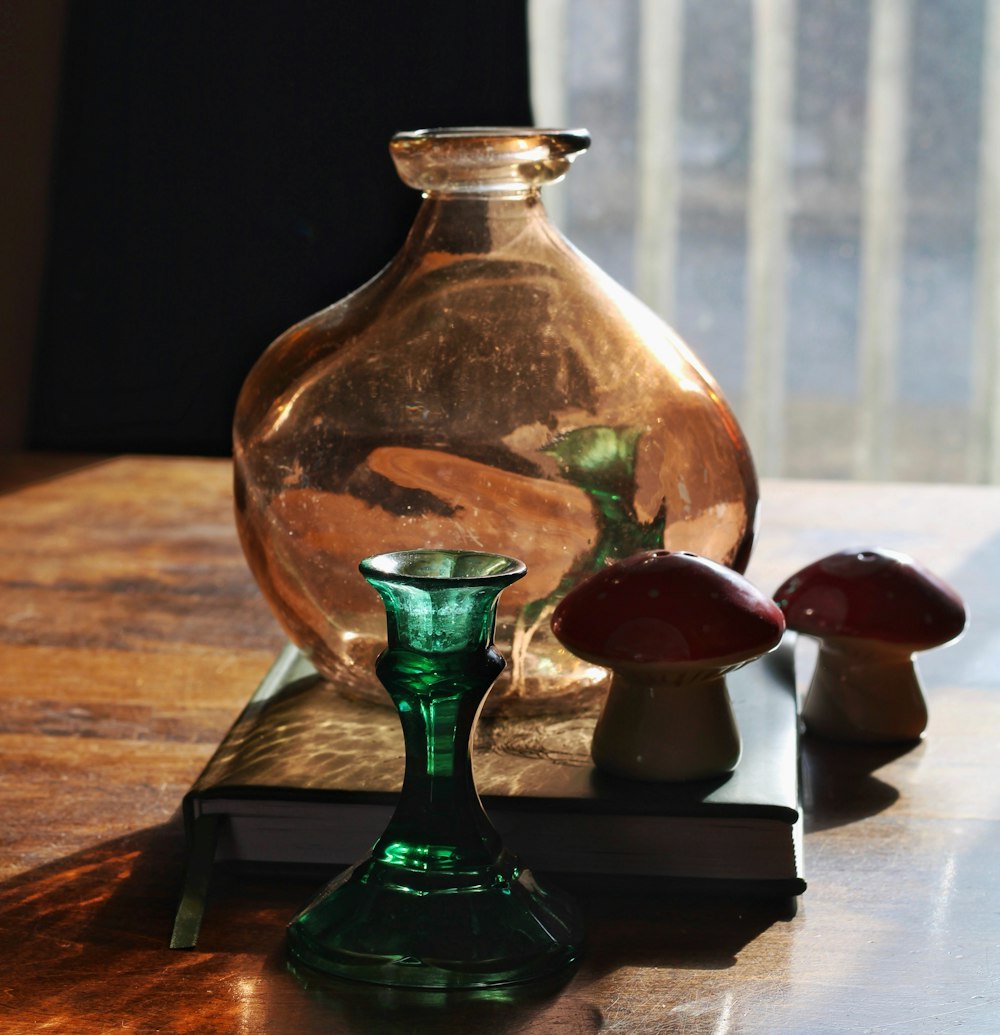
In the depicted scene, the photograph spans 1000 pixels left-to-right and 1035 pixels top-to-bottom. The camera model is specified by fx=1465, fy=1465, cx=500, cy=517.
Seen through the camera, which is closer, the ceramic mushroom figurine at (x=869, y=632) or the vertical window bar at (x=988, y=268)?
the ceramic mushroom figurine at (x=869, y=632)

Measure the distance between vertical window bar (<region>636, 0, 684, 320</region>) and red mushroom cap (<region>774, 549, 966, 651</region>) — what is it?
2.31 m

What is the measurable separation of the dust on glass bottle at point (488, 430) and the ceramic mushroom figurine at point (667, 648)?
2.5 inches

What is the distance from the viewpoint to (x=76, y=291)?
7.95ft

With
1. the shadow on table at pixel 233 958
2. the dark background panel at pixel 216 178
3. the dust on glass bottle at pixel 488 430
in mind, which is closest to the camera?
the shadow on table at pixel 233 958

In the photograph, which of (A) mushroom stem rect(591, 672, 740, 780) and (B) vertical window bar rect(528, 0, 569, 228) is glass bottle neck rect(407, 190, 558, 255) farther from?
(B) vertical window bar rect(528, 0, 569, 228)

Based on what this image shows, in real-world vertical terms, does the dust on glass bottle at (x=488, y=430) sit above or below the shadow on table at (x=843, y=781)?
above

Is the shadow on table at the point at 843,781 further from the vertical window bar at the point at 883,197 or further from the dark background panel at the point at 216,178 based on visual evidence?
the vertical window bar at the point at 883,197

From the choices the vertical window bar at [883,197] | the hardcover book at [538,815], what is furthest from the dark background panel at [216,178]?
the hardcover book at [538,815]

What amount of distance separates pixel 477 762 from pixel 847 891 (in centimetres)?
13

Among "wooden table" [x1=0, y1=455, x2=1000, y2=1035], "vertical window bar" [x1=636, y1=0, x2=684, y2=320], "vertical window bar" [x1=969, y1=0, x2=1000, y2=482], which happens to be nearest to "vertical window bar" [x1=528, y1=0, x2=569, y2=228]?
"vertical window bar" [x1=636, y1=0, x2=684, y2=320]

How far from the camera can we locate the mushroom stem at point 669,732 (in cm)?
50

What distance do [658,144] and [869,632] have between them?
2.43m

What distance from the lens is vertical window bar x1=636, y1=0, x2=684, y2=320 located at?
2891mm

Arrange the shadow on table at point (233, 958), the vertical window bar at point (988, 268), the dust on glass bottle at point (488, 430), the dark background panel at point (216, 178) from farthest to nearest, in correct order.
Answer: the vertical window bar at point (988, 268)
the dark background panel at point (216, 178)
the dust on glass bottle at point (488, 430)
the shadow on table at point (233, 958)
